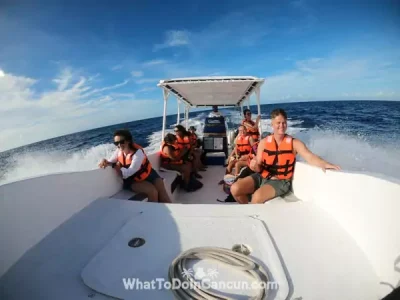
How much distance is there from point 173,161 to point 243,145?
5.10 ft

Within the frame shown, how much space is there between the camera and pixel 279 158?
8.46 feet

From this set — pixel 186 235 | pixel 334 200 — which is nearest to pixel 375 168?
pixel 334 200

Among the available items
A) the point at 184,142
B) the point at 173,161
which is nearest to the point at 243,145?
the point at 184,142

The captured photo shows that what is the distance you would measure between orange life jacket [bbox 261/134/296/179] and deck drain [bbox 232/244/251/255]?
4.35ft

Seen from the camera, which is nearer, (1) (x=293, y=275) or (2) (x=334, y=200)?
(1) (x=293, y=275)

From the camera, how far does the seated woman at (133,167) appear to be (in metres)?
2.84

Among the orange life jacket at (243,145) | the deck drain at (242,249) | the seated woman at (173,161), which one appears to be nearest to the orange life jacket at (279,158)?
the deck drain at (242,249)

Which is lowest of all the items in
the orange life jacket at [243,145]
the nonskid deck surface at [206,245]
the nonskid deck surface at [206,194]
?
the nonskid deck surface at [206,194]

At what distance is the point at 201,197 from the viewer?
415 centimetres

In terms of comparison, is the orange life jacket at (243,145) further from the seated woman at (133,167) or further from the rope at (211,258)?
the rope at (211,258)

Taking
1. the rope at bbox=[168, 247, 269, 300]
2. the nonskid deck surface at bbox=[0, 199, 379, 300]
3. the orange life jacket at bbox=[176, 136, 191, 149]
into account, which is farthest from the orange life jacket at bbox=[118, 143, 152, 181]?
the orange life jacket at bbox=[176, 136, 191, 149]

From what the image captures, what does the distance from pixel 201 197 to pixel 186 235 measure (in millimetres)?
2520

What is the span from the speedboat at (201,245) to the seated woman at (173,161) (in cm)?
229

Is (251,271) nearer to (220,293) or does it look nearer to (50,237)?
(220,293)
